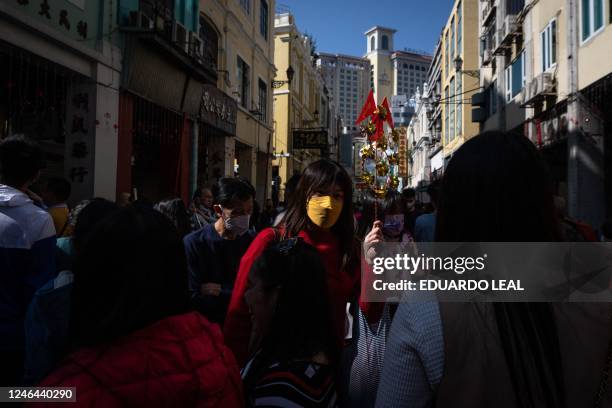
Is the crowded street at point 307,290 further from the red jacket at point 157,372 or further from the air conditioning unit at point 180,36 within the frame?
the air conditioning unit at point 180,36

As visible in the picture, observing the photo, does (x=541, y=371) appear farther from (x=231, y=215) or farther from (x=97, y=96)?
(x=97, y=96)

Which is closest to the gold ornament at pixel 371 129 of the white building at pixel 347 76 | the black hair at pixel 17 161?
the black hair at pixel 17 161

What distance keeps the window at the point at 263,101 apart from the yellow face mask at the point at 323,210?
16416 mm

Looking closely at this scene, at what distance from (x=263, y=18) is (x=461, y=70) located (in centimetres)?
1339

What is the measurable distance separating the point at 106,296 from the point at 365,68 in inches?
4832

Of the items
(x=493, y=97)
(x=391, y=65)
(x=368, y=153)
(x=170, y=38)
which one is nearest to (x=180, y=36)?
(x=170, y=38)

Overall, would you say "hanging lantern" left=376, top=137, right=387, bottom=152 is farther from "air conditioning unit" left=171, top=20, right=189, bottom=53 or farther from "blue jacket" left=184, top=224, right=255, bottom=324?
"air conditioning unit" left=171, top=20, right=189, bottom=53

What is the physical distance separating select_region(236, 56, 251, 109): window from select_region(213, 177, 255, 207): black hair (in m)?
13.3

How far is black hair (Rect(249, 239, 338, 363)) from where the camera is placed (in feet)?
5.24

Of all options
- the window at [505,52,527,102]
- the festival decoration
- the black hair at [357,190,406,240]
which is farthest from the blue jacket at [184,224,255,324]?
the window at [505,52,527,102]

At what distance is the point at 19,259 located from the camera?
2.48m

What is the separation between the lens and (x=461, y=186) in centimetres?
126

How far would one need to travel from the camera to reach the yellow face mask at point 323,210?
2.81m

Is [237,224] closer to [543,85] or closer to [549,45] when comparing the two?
[543,85]
